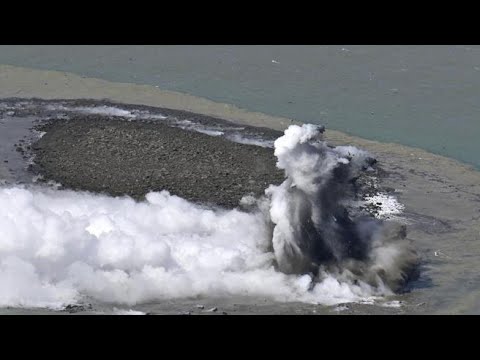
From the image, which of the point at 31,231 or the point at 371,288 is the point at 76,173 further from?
the point at 371,288

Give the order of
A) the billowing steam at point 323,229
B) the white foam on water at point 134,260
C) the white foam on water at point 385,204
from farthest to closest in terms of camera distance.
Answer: the white foam on water at point 385,204 < the billowing steam at point 323,229 < the white foam on water at point 134,260

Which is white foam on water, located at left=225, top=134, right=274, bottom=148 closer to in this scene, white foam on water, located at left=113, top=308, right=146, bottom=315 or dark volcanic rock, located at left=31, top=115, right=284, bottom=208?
dark volcanic rock, located at left=31, top=115, right=284, bottom=208

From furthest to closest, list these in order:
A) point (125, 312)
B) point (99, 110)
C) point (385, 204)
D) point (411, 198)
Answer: point (99, 110) → point (411, 198) → point (385, 204) → point (125, 312)

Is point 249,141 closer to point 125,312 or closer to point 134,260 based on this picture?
point 134,260

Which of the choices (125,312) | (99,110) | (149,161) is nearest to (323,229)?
(125,312)

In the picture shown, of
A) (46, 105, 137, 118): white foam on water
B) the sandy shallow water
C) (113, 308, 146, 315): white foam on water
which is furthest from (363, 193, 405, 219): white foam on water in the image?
(46, 105, 137, 118): white foam on water

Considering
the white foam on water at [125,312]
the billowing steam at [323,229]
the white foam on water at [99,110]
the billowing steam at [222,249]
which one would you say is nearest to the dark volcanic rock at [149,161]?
the white foam on water at [99,110]

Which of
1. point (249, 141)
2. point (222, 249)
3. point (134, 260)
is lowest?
point (134, 260)

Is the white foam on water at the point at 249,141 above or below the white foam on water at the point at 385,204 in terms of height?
above

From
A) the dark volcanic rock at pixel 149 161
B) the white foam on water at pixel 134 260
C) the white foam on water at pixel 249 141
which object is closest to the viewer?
the white foam on water at pixel 134 260

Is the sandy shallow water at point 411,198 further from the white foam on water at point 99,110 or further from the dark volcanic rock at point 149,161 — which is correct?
the dark volcanic rock at point 149,161
